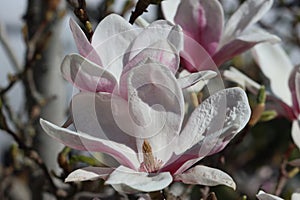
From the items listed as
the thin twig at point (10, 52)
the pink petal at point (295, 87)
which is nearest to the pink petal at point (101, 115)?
the pink petal at point (295, 87)

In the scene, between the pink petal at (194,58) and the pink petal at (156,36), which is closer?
the pink petal at (156,36)

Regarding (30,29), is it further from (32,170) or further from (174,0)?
(174,0)

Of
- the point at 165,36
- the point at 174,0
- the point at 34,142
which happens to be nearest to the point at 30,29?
the point at 34,142

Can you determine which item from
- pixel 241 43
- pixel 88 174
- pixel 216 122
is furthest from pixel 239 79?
pixel 88 174

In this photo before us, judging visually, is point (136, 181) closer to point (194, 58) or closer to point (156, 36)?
point (156, 36)

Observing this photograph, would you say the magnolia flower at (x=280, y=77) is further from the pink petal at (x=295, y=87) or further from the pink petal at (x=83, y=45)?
the pink petal at (x=83, y=45)

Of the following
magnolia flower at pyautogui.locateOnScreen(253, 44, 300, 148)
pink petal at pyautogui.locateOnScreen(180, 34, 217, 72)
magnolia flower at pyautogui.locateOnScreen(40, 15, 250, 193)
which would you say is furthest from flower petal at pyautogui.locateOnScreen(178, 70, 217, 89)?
magnolia flower at pyautogui.locateOnScreen(253, 44, 300, 148)

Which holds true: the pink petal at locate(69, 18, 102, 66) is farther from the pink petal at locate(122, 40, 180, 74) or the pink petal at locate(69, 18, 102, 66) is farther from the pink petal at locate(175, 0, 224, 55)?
the pink petal at locate(175, 0, 224, 55)
